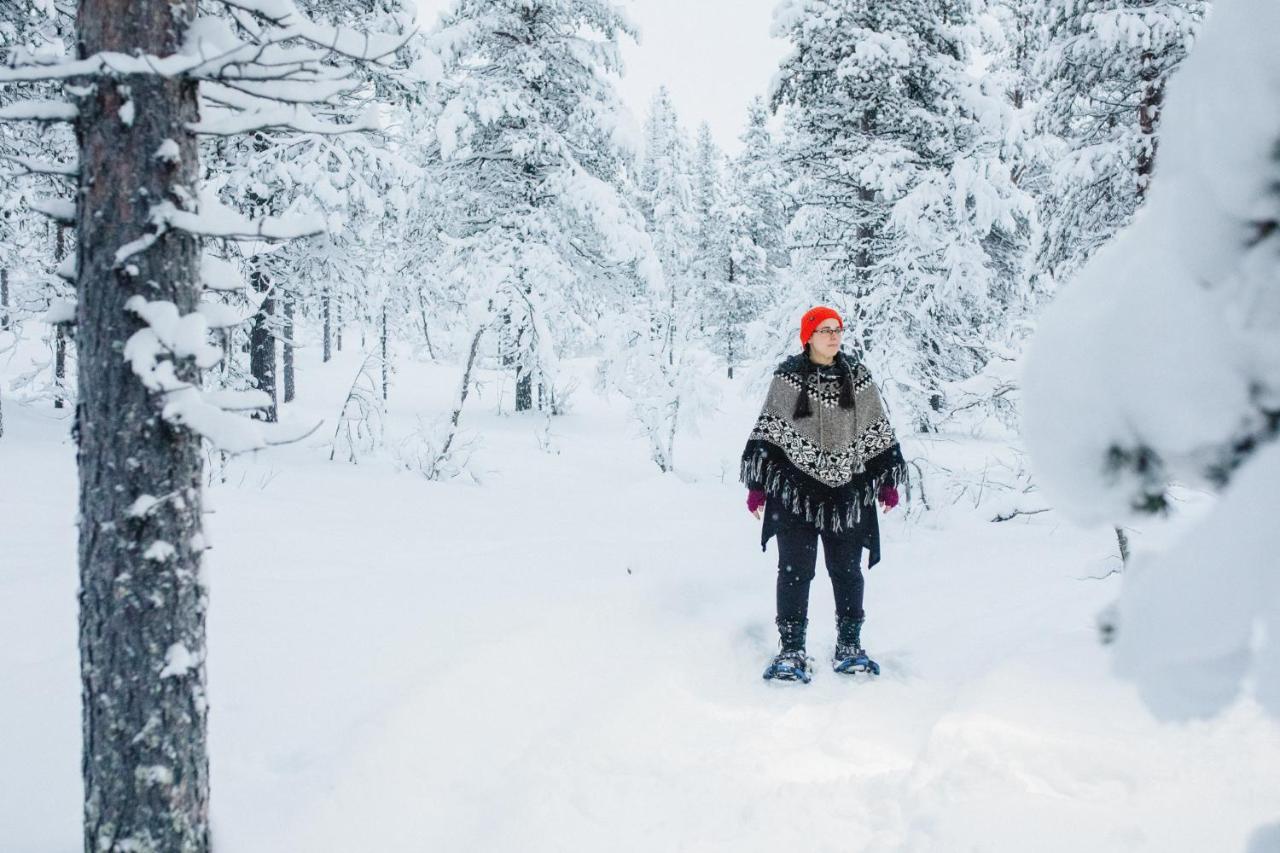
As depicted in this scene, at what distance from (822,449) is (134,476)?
11.2 feet

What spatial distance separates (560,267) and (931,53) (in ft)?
26.1

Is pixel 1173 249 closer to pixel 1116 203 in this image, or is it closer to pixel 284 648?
pixel 284 648

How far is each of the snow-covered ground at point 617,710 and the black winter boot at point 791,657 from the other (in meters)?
0.15

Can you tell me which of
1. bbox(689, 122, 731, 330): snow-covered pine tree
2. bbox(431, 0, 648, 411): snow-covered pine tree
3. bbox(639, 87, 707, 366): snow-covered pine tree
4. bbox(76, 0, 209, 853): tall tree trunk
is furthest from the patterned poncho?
bbox(689, 122, 731, 330): snow-covered pine tree

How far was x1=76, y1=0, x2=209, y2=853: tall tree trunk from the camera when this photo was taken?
2025 millimetres

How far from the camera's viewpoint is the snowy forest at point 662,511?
1083 mm

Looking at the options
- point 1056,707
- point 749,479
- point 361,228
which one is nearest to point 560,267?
point 361,228

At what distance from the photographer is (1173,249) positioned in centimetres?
108

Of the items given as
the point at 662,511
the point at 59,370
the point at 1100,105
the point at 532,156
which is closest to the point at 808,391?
the point at 662,511

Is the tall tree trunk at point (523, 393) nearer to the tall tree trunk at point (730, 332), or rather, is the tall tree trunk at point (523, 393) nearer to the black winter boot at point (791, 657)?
the black winter boot at point (791, 657)

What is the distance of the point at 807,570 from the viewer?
447 cm

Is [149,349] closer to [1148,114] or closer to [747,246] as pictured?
[1148,114]

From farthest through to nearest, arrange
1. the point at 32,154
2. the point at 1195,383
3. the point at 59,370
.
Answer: the point at 59,370
the point at 32,154
the point at 1195,383

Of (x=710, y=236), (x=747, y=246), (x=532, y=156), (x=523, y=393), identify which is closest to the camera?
(x=532, y=156)
